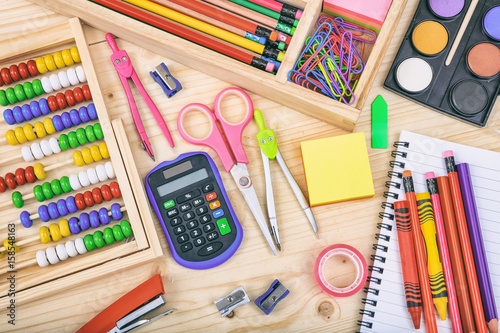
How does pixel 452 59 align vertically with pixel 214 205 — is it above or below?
above

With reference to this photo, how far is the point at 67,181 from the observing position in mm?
1005

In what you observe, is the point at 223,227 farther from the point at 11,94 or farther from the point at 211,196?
the point at 11,94

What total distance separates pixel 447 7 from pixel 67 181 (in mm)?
1016

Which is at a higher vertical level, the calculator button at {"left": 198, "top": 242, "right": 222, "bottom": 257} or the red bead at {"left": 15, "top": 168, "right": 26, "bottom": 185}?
the red bead at {"left": 15, "top": 168, "right": 26, "bottom": 185}

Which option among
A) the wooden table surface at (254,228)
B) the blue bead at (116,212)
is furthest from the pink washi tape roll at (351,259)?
the blue bead at (116,212)

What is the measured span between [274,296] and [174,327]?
0.24 m

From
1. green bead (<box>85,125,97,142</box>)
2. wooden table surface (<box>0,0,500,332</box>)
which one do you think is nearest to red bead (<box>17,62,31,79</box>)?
wooden table surface (<box>0,0,500,332</box>)

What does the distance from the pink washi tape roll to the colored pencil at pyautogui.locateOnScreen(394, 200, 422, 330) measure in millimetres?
91

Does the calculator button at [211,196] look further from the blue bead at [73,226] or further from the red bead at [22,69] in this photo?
the red bead at [22,69]

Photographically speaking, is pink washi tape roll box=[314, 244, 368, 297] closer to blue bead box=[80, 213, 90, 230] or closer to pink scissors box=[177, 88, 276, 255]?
pink scissors box=[177, 88, 276, 255]

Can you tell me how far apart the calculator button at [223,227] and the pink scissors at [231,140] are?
0.07 meters

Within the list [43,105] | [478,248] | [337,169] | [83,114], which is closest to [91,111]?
[83,114]

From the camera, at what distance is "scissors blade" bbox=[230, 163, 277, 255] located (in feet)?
3.26

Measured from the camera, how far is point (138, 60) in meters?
1.08
